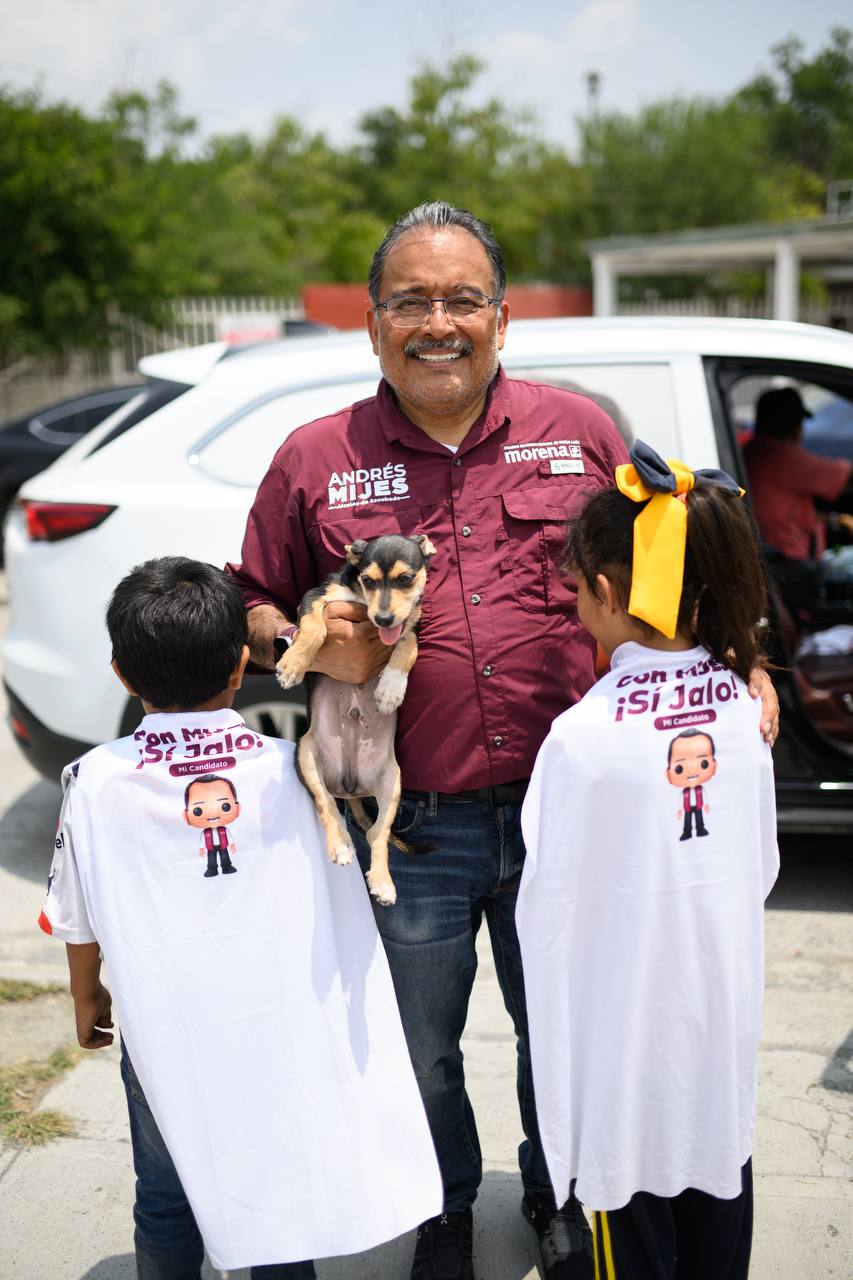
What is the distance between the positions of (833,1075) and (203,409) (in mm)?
3127

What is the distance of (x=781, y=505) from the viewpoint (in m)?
5.27

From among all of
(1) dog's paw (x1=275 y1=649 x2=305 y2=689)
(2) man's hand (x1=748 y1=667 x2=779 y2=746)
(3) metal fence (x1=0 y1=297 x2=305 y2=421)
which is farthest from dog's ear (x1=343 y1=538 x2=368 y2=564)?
(3) metal fence (x1=0 y1=297 x2=305 y2=421)

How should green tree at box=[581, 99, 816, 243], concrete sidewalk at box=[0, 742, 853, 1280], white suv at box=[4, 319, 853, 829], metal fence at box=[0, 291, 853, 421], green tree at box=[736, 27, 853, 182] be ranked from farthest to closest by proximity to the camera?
green tree at box=[736, 27, 853, 182] < green tree at box=[581, 99, 816, 243] < metal fence at box=[0, 291, 853, 421] < white suv at box=[4, 319, 853, 829] < concrete sidewalk at box=[0, 742, 853, 1280]

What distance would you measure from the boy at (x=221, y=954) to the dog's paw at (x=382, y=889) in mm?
119

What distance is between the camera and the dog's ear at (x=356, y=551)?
2201 millimetres

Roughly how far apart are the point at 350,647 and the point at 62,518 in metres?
2.40

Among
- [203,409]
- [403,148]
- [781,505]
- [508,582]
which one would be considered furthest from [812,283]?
[508,582]

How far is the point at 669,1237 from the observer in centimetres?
210

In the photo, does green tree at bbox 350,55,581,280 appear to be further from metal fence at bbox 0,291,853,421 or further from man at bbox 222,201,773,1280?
man at bbox 222,201,773,1280

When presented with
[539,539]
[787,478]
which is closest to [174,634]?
[539,539]

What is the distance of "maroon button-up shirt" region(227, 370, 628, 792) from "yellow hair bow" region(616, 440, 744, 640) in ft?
1.23

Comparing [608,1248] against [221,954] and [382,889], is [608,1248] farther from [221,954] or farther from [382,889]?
[221,954]

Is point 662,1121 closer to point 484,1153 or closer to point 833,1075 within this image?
point 484,1153

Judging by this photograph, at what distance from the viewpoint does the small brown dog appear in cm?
215
